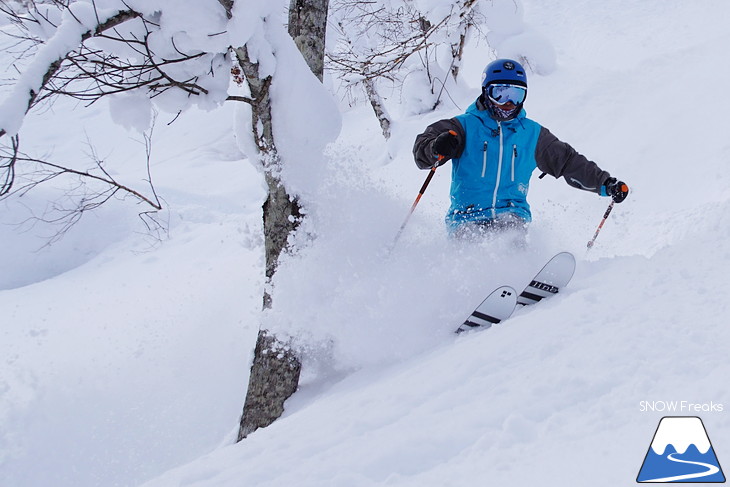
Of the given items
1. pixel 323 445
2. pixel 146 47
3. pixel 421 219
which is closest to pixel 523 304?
pixel 421 219

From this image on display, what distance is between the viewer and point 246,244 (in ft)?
20.5

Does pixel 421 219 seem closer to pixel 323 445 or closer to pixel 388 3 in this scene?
pixel 323 445

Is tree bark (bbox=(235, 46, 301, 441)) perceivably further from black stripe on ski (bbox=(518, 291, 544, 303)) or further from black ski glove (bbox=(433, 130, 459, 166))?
black stripe on ski (bbox=(518, 291, 544, 303))

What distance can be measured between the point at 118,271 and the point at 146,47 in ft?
18.7

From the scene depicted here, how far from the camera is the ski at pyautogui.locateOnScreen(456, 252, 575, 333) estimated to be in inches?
136

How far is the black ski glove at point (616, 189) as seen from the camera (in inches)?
150

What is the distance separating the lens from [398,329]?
3.74 meters

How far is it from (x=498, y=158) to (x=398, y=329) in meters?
1.46

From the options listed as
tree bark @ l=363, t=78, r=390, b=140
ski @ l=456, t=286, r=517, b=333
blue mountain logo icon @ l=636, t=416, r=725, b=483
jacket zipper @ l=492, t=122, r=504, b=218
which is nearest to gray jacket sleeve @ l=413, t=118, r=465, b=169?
jacket zipper @ l=492, t=122, r=504, b=218

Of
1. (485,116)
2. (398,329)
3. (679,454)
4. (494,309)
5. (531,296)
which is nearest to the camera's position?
(679,454)

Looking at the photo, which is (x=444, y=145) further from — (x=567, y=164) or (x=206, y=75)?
(x=206, y=75)

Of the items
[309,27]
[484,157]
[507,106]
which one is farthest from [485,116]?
[309,27]

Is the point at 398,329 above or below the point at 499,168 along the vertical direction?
below

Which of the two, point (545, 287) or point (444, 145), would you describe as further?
point (444, 145)
